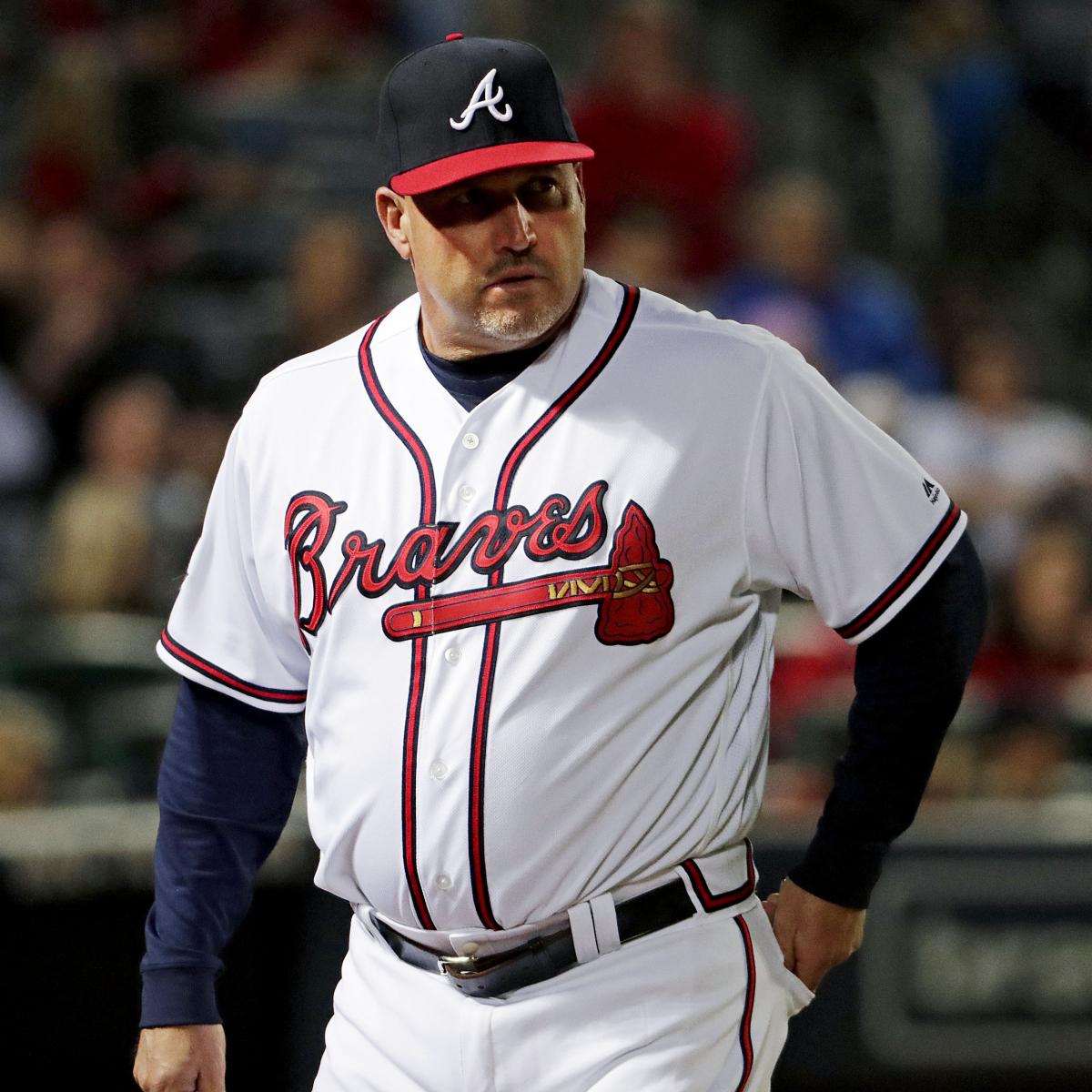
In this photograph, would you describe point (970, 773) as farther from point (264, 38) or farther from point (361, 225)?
point (264, 38)

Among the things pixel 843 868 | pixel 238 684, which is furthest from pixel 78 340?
pixel 843 868

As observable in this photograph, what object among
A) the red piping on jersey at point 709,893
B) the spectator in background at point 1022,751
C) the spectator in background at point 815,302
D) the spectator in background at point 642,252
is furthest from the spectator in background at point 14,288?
the red piping on jersey at point 709,893

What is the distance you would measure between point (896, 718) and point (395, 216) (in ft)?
2.80

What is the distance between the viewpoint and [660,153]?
6.86m

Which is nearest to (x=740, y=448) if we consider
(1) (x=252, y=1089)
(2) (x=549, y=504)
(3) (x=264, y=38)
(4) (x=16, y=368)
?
(2) (x=549, y=504)

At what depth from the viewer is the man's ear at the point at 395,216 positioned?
2387 millimetres

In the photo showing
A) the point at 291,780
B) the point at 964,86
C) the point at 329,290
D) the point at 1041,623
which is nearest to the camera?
the point at 291,780

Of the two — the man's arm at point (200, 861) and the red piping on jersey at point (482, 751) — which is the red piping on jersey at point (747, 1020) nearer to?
the red piping on jersey at point (482, 751)

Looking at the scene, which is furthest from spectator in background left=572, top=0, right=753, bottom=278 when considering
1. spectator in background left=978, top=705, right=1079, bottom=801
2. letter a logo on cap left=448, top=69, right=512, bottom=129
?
letter a logo on cap left=448, top=69, right=512, bottom=129

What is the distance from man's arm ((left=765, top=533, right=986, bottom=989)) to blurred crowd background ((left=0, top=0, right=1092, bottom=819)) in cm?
217

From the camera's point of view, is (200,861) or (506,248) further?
(200,861)

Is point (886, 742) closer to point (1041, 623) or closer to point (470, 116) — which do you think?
point (470, 116)

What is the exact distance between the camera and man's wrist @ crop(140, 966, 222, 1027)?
2461mm

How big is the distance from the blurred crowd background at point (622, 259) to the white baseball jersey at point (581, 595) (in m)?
2.31
